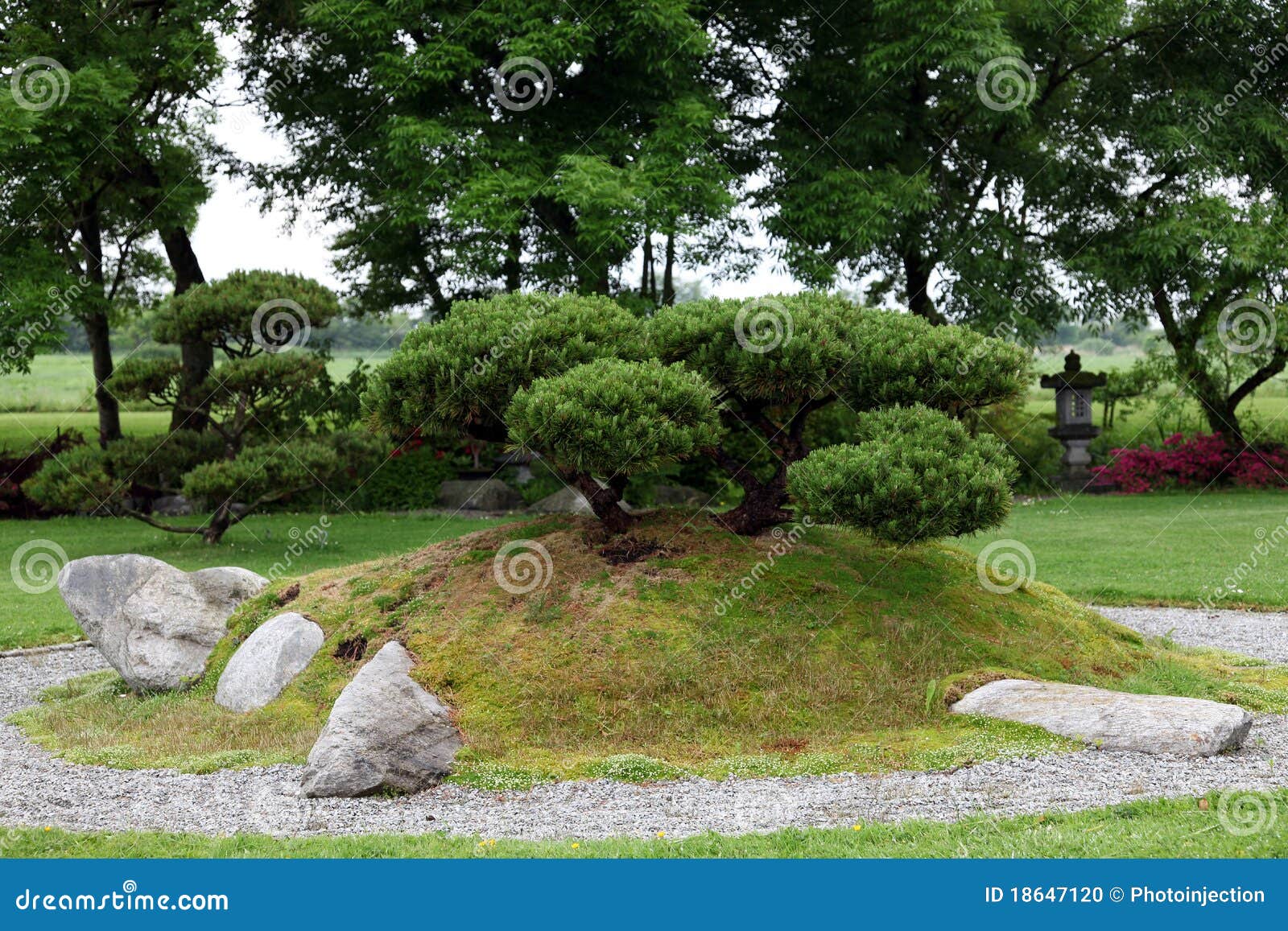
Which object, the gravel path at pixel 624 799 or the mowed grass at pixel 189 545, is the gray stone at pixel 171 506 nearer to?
the mowed grass at pixel 189 545

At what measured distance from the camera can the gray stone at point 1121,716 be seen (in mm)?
6484

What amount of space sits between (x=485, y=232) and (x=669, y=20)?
421 centimetres

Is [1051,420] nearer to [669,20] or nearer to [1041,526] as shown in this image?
[1041,526]

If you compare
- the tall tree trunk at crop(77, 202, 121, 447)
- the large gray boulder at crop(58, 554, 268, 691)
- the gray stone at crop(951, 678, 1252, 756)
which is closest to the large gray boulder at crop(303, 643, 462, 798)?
the large gray boulder at crop(58, 554, 268, 691)

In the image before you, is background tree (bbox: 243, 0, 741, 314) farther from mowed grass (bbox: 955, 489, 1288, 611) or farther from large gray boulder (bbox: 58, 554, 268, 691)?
large gray boulder (bbox: 58, 554, 268, 691)

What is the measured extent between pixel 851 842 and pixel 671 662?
2.45 metres

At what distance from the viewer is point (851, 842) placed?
5074mm

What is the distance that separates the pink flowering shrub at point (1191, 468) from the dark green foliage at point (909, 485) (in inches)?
682

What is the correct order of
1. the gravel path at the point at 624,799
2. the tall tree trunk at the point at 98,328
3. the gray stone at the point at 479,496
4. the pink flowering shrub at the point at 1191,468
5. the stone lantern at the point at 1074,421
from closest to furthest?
the gravel path at the point at 624,799 → the gray stone at the point at 479,496 → the tall tree trunk at the point at 98,328 → the pink flowering shrub at the point at 1191,468 → the stone lantern at the point at 1074,421

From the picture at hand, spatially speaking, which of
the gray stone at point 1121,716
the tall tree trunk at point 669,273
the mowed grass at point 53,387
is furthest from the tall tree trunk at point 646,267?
the gray stone at point 1121,716

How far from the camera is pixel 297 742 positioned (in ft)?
23.4

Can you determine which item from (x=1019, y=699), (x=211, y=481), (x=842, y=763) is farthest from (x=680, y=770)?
(x=211, y=481)

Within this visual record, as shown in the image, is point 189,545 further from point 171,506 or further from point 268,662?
point 268,662

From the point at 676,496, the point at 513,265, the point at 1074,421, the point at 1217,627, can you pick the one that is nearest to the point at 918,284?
the point at 1074,421
